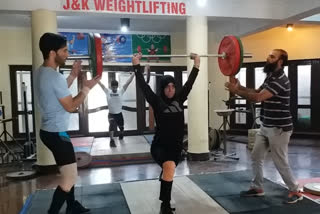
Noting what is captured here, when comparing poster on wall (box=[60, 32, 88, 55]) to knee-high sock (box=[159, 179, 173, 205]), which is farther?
poster on wall (box=[60, 32, 88, 55])

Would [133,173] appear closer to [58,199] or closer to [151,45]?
[58,199]

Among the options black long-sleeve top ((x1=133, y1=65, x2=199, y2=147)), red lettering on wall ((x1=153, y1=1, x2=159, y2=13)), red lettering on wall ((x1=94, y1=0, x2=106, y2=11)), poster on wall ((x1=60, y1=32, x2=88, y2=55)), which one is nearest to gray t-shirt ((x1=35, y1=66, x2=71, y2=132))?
black long-sleeve top ((x1=133, y1=65, x2=199, y2=147))

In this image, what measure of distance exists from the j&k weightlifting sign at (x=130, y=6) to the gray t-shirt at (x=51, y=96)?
2360mm

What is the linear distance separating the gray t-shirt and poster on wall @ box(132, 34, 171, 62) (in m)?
5.26

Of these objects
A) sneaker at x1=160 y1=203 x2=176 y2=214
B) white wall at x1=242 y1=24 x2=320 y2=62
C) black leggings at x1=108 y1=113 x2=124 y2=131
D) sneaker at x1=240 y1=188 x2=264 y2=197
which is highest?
white wall at x1=242 y1=24 x2=320 y2=62

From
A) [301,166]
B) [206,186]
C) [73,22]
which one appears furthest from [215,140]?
[73,22]

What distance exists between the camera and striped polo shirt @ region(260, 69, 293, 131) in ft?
9.89

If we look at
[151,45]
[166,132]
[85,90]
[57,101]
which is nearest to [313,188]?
[166,132]

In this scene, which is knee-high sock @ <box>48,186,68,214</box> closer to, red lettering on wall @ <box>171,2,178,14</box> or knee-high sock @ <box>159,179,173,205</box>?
knee-high sock @ <box>159,179,173,205</box>

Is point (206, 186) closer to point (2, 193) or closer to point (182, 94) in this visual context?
point (182, 94)

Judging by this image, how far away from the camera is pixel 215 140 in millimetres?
5688

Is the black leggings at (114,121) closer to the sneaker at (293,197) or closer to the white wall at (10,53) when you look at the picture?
the white wall at (10,53)

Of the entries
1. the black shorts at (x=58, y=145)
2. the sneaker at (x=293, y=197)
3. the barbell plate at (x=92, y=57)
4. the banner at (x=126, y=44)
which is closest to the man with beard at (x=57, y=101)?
the black shorts at (x=58, y=145)

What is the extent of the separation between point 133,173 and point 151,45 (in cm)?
403
